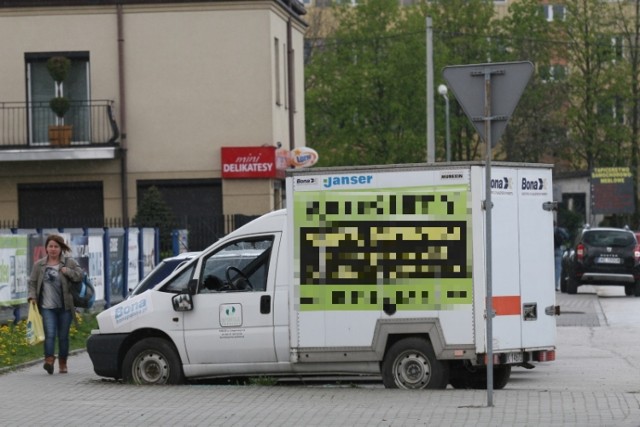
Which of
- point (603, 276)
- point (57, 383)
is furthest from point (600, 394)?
point (603, 276)

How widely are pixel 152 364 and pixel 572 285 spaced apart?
24.3m

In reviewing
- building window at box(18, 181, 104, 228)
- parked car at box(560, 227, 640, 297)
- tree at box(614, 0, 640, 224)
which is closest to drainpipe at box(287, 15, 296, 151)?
building window at box(18, 181, 104, 228)

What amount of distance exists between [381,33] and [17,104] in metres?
41.7

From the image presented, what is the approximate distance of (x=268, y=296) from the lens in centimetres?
1595

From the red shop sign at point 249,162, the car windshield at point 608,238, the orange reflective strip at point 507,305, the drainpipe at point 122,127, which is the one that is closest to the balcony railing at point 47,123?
the drainpipe at point 122,127

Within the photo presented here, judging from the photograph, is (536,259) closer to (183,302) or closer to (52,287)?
(183,302)

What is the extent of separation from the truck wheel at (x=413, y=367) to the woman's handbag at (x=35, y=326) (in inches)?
185

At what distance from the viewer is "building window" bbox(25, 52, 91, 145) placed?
42.6m

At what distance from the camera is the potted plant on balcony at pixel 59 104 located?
41.5 meters

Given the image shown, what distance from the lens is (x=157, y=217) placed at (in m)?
39.7

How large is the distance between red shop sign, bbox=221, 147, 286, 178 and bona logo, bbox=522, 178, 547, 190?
26.7 m

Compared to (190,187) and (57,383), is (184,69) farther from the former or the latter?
(57,383)

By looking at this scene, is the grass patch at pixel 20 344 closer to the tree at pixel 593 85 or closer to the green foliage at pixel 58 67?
the green foliage at pixel 58 67

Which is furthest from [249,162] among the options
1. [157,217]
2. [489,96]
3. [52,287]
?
[489,96]
